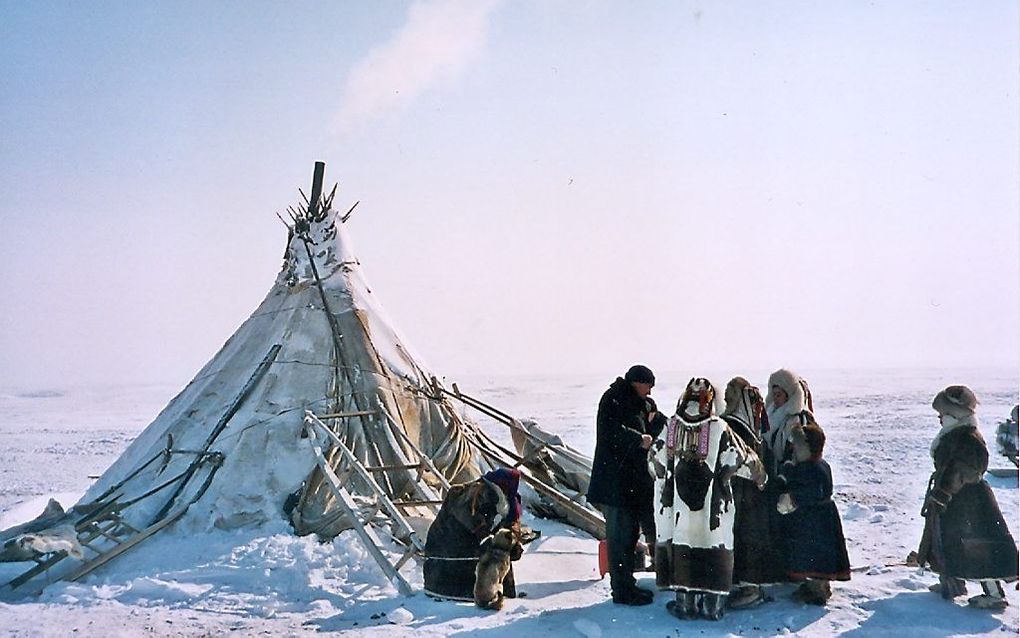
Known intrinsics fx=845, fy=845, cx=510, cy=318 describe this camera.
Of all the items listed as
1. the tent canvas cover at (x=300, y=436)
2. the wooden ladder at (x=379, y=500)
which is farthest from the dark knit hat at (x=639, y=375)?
the tent canvas cover at (x=300, y=436)

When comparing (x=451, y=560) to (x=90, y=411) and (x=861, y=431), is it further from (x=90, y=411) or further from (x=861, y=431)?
(x=90, y=411)

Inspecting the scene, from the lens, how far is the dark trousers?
17.4 feet

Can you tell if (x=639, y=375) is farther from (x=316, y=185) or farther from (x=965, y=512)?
(x=316, y=185)

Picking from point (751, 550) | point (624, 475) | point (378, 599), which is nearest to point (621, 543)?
point (624, 475)

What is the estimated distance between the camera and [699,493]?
491cm

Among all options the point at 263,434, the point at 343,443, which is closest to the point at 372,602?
the point at 343,443

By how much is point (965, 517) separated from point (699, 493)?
173 centimetres

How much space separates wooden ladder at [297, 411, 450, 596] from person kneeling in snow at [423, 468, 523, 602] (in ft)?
1.01

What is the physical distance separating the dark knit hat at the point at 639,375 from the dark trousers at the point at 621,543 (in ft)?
2.66

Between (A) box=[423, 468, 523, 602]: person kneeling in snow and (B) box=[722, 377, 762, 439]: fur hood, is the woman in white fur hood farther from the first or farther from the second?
(A) box=[423, 468, 523, 602]: person kneeling in snow

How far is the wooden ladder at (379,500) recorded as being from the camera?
5777mm

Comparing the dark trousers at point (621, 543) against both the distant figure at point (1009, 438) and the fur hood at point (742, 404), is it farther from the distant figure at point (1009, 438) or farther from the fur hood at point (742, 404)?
the distant figure at point (1009, 438)

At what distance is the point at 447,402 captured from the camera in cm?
836

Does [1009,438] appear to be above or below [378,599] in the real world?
A: above
